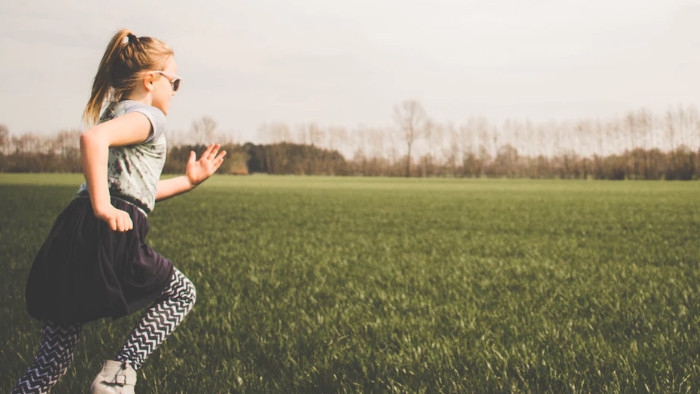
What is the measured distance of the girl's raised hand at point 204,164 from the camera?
3016mm

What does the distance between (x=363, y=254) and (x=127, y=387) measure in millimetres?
7257

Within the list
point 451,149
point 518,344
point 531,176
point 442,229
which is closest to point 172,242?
point 442,229

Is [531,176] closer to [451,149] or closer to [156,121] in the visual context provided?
[451,149]

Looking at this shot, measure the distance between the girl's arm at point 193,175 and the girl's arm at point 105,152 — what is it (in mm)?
538

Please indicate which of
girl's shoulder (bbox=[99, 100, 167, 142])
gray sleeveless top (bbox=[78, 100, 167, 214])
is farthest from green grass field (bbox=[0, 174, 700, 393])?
girl's shoulder (bbox=[99, 100, 167, 142])

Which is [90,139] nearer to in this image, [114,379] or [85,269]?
[85,269]

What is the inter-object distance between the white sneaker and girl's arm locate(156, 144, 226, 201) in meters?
0.89

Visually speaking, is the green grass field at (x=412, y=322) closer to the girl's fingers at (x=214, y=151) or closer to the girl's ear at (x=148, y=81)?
the girl's fingers at (x=214, y=151)

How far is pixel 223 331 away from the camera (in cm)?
457

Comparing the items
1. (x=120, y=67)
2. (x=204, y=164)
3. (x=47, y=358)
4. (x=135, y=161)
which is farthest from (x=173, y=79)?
(x=47, y=358)

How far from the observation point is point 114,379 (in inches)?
98.3

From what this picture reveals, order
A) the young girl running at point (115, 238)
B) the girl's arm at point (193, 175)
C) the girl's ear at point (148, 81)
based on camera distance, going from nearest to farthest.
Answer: the young girl running at point (115, 238)
the girl's ear at point (148, 81)
the girl's arm at point (193, 175)

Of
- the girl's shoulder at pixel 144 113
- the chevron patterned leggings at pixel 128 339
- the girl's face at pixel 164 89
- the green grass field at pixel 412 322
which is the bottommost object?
the green grass field at pixel 412 322

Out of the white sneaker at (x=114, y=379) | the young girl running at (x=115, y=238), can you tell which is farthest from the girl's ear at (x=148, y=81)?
the white sneaker at (x=114, y=379)
